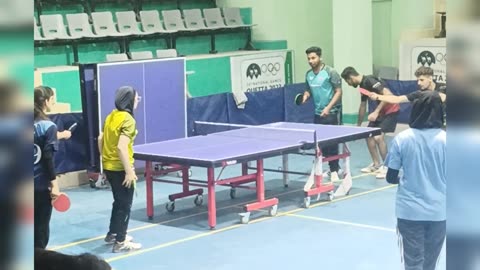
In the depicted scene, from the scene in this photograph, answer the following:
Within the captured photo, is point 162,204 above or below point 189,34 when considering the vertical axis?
below

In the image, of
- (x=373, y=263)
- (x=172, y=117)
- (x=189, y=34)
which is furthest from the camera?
(x=189, y=34)

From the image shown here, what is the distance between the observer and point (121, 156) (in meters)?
7.12

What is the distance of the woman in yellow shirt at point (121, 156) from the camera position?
7.12m

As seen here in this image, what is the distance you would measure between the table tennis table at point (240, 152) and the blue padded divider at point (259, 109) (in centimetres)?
281

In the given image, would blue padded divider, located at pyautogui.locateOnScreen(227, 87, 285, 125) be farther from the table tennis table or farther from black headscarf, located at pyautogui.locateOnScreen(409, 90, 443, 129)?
black headscarf, located at pyautogui.locateOnScreen(409, 90, 443, 129)

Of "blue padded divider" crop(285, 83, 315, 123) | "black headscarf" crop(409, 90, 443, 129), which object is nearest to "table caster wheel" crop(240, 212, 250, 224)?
"black headscarf" crop(409, 90, 443, 129)

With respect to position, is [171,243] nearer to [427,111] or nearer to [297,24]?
[427,111]

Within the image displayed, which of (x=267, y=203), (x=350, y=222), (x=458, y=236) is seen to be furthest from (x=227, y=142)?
(x=458, y=236)

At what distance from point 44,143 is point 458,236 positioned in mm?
4882

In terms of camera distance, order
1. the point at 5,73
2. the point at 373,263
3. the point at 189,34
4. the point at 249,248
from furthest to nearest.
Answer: the point at 189,34, the point at 249,248, the point at 373,263, the point at 5,73

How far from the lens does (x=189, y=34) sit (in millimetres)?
16672

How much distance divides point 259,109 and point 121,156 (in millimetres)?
6598

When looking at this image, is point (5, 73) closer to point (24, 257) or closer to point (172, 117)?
point (24, 257)

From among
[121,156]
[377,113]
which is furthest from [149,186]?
[377,113]
